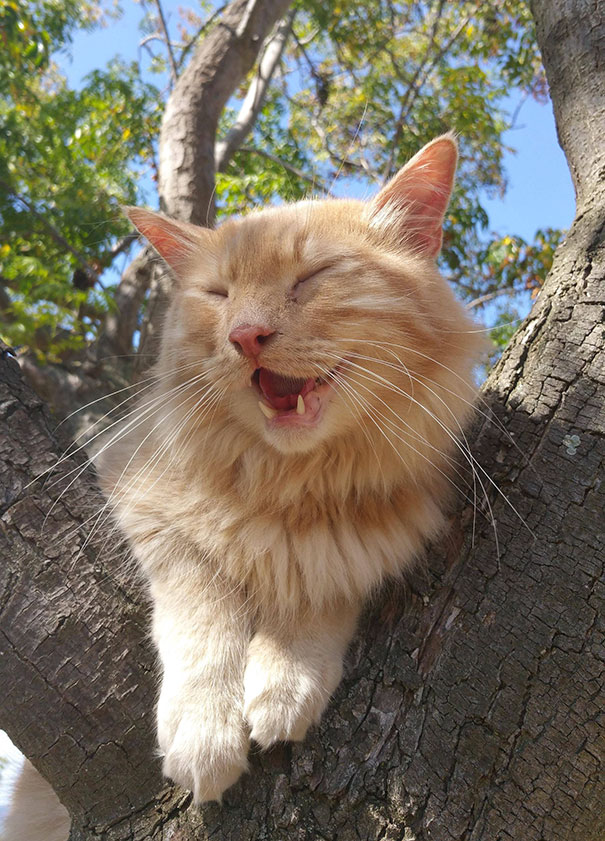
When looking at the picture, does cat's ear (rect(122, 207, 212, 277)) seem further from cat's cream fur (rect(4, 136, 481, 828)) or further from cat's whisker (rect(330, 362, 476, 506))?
cat's whisker (rect(330, 362, 476, 506))

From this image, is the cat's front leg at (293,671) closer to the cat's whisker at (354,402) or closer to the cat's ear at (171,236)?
the cat's whisker at (354,402)

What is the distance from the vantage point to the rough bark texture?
3.46m

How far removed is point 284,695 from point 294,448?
601mm

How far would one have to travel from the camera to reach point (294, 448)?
170 cm

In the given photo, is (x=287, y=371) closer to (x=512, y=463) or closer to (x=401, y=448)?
(x=401, y=448)

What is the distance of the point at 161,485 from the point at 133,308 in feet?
8.80

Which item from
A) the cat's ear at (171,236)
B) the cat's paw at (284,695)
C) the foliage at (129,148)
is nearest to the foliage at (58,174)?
the foliage at (129,148)

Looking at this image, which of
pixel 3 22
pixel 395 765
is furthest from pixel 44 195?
pixel 395 765

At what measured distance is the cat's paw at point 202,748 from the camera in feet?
4.47

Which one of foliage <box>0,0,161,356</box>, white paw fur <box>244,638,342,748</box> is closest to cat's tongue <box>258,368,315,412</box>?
white paw fur <box>244,638,342,748</box>

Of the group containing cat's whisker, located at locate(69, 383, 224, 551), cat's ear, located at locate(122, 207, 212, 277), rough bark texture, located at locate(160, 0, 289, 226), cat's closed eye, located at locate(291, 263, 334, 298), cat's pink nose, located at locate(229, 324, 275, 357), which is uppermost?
rough bark texture, located at locate(160, 0, 289, 226)

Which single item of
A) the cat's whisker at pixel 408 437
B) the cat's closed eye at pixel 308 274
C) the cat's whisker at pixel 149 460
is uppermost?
the cat's closed eye at pixel 308 274

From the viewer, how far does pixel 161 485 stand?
2.01m

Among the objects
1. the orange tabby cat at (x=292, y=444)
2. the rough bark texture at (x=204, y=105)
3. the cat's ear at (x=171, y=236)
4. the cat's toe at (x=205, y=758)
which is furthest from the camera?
the rough bark texture at (x=204, y=105)
